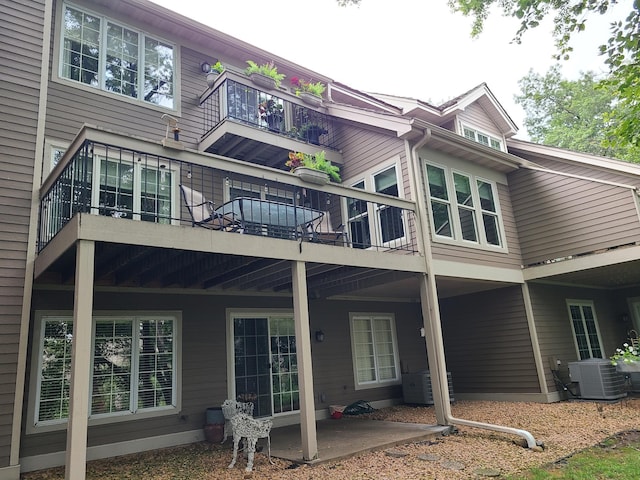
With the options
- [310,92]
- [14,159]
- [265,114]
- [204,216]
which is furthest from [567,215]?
[14,159]

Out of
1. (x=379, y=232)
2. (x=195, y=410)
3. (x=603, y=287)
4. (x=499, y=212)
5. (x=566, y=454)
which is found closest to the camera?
(x=566, y=454)

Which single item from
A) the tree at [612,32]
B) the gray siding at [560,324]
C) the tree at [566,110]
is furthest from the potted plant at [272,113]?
the tree at [566,110]

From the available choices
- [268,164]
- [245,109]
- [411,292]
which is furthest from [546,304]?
[245,109]

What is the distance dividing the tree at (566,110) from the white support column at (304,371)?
1988 cm

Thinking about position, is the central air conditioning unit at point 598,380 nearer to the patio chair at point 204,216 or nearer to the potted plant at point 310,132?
the potted plant at point 310,132

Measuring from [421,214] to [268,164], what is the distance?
3556 millimetres

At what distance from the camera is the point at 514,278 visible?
33.5 feet

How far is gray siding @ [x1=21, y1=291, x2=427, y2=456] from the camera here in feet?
22.0

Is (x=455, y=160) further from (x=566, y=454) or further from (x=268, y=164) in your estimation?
(x=566, y=454)

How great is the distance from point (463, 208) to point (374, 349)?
378 cm

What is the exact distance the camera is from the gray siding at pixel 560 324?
33.5 ft

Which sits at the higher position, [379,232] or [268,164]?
[268,164]

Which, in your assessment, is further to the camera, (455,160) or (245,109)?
(455,160)

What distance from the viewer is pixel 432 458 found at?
5824 millimetres
